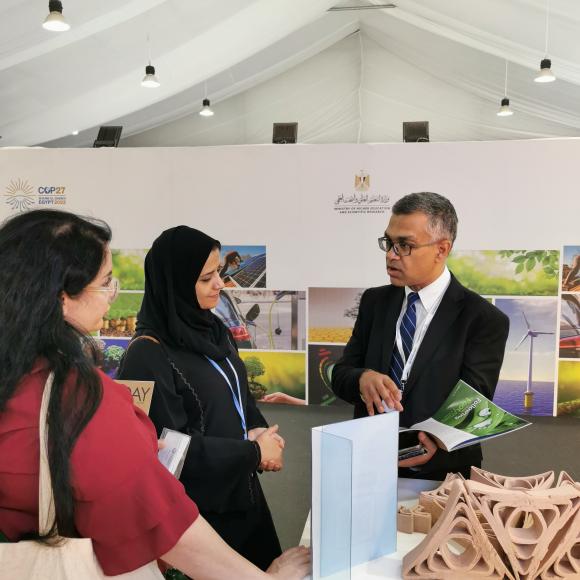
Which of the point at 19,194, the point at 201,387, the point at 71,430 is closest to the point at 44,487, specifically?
the point at 71,430

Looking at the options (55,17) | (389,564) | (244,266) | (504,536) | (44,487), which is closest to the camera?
(44,487)

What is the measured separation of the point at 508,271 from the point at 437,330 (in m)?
3.60

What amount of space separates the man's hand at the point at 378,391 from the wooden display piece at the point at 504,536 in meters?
0.47

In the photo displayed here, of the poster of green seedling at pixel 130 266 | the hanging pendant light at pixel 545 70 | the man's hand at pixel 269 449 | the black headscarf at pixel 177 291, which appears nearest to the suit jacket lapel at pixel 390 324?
the man's hand at pixel 269 449

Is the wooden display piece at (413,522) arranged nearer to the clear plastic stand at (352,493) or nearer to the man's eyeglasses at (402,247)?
the clear plastic stand at (352,493)

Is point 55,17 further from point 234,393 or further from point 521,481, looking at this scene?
point 521,481

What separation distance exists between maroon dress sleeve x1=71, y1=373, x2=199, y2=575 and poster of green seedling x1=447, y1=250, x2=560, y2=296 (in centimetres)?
448

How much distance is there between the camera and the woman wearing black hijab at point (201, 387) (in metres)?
1.45

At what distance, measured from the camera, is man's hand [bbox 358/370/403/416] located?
1.61 m

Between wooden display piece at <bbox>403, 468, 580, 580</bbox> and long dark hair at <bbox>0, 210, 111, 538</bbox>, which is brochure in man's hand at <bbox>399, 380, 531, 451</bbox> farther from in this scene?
long dark hair at <bbox>0, 210, 111, 538</bbox>

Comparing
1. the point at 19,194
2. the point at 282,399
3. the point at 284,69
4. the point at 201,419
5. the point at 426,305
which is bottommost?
the point at 282,399

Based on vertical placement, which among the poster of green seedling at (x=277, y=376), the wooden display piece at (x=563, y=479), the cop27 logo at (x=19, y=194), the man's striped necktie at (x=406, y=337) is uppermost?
the cop27 logo at (x=19, y=194)

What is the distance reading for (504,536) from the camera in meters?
1.10

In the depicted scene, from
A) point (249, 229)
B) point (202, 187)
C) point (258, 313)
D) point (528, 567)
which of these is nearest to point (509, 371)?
point (258, 313)
